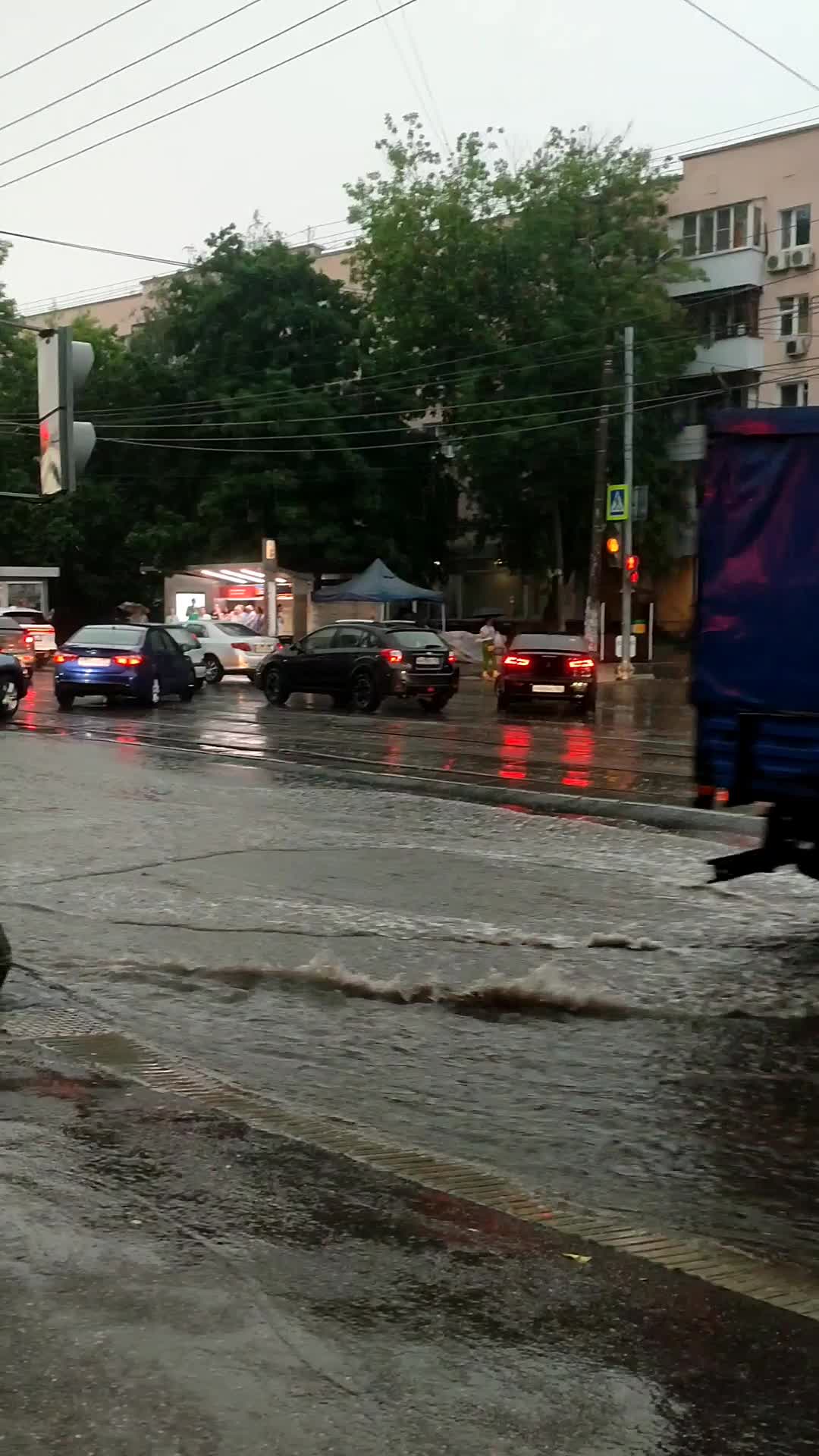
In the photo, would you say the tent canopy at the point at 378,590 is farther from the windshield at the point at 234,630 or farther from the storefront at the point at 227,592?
the windshield at the point at 234,630

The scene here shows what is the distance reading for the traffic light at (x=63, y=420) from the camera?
13266 millimetres

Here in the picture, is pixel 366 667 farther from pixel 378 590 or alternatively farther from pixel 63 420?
pixel 378 590

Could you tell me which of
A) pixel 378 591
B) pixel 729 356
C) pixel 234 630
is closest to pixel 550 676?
pixel 234 630

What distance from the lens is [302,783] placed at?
16391mm

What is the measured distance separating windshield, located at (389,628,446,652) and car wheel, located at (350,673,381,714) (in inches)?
34.0

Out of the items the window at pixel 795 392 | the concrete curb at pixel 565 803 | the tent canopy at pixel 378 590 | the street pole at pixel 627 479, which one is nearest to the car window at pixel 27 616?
the tent canopy at pixel 378 590

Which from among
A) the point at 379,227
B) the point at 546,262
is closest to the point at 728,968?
the point at 546,262

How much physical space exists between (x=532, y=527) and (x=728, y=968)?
48724 millimetres

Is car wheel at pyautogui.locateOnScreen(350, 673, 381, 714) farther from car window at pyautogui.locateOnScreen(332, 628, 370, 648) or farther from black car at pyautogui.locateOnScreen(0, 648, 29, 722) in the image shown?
black car at pyautogui.locateOnScreen(0, 648, 29, 722)

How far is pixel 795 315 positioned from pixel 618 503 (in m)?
14.4

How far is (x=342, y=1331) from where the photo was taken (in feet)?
12.1

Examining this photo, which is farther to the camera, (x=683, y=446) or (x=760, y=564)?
(x=683, y=446)

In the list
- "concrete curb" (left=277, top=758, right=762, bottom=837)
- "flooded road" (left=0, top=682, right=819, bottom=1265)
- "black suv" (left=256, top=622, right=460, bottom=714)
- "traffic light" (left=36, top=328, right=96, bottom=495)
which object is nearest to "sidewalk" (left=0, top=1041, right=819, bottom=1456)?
"flooded road" (left=0, top=682, right=819, bottom=1265)

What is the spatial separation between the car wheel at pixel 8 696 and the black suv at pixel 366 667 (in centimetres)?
594
